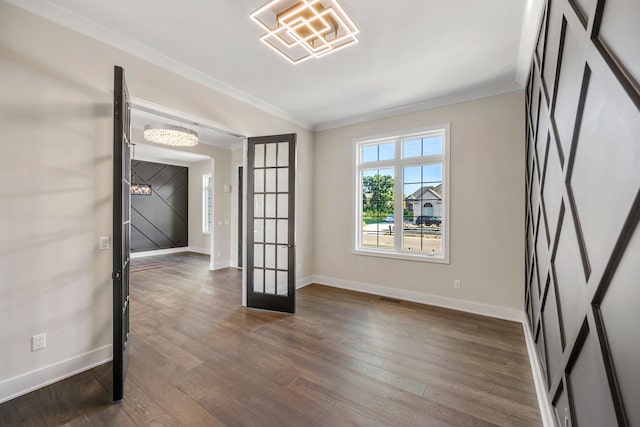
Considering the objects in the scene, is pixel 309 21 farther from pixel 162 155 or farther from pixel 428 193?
pixel 162 155

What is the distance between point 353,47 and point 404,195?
2.31m

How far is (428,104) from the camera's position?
3787 millimetres

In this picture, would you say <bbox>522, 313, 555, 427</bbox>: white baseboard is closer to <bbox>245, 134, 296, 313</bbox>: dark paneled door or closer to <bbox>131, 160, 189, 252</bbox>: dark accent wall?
<bbox>245, 134, 296, 313</bbox>: dark paneled door

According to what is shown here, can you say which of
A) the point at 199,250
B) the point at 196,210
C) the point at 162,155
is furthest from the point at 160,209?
the point at 162,155

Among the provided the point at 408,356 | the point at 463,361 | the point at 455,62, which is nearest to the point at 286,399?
the point at 408,356

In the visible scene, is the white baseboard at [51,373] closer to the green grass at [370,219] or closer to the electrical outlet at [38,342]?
the electrical outlet at [38,342]

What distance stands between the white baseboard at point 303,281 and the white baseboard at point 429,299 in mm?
108

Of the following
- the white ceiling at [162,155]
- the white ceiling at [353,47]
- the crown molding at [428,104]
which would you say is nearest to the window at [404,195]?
the crown molding at [428,104]

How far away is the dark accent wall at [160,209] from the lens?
742cm

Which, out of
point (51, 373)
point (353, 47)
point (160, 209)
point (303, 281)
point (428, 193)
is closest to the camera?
point (51, 373)

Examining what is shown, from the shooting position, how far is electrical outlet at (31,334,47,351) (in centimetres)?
202

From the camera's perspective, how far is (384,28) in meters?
2.28

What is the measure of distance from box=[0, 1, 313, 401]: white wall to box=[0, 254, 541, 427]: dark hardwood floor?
331mm

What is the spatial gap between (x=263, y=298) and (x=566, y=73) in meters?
3.63
